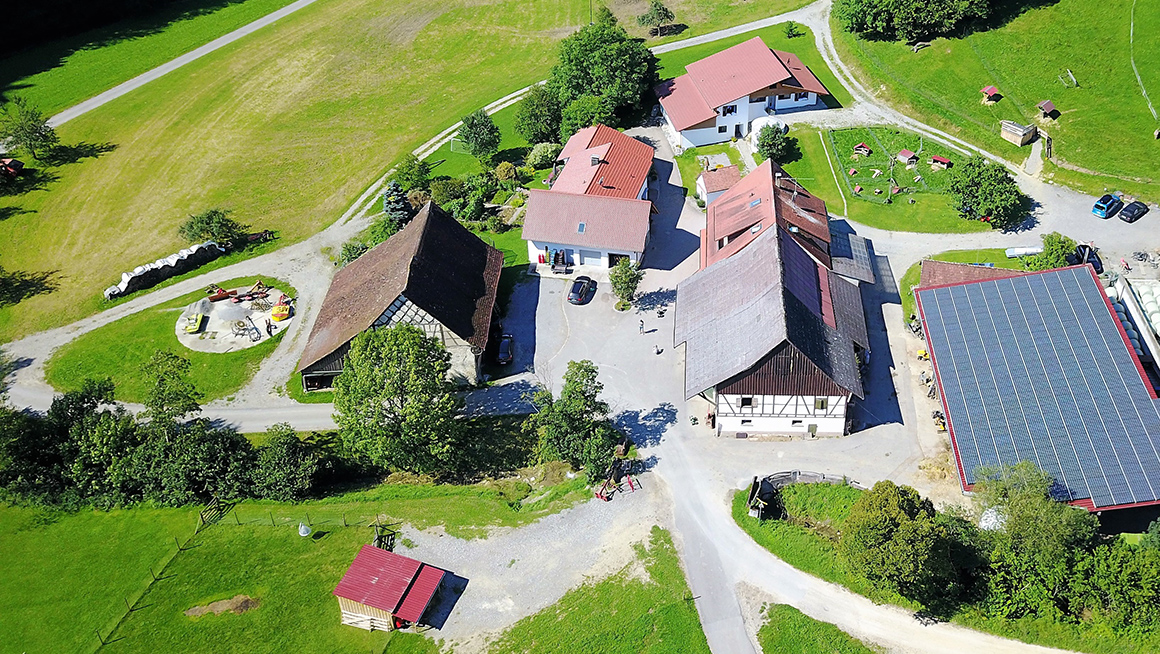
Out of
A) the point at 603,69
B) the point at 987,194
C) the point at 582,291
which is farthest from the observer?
the point at 603,69

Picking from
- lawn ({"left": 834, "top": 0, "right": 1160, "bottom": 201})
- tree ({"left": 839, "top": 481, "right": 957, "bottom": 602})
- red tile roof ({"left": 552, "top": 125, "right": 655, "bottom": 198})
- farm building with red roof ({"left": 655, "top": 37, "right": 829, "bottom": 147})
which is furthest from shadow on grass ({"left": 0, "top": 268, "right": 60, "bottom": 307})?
lawn ({"left": 834, "top": 0, "right": 1160, "bottom": 201})

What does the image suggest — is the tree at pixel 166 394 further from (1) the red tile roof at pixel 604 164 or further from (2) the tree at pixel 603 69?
(2) the tree at pixel 603 69

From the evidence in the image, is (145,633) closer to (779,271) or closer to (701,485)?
(701,485)

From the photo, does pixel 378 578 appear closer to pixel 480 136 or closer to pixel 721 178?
pixel 721 178

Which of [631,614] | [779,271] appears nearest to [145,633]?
[631,614]

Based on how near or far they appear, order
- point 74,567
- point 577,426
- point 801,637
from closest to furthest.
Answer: point 801,637 → point 74,567 → point 577,426

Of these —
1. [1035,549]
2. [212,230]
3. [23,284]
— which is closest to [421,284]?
[212,230]

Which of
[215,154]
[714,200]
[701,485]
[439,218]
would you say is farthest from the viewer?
[215,154]
